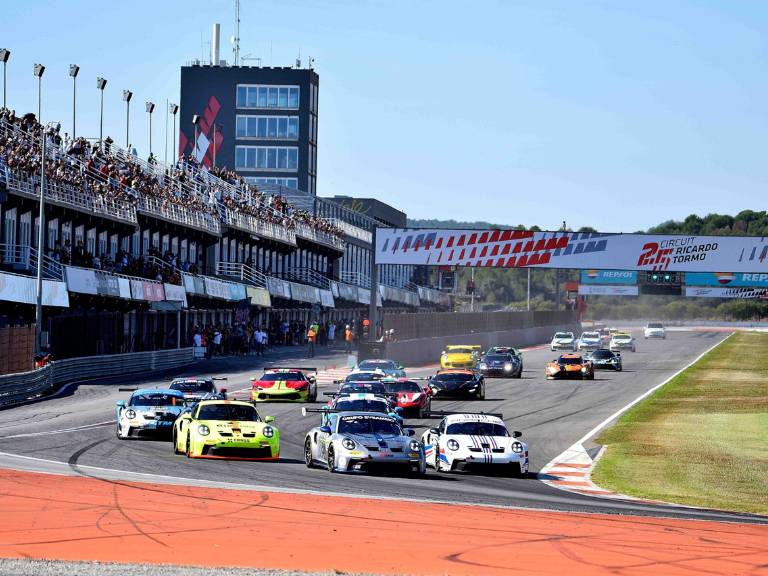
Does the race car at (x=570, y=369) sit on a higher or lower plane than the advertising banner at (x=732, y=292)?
lower

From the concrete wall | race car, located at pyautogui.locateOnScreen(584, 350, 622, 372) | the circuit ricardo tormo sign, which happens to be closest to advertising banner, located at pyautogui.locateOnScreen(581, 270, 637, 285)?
the concrete wall

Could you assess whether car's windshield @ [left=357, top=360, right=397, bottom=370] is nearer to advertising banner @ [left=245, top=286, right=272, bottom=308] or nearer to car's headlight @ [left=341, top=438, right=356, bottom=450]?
car's headlight @ [left=341, top=438, right=356, bottom=450]

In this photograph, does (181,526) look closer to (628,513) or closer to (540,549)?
(540,549)

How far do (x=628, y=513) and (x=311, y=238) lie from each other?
80916mm

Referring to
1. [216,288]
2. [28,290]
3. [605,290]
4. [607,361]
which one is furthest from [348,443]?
[605,290]

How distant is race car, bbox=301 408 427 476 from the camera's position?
25344 millimetres

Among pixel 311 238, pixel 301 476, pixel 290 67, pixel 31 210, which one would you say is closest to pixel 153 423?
pixel 301 476

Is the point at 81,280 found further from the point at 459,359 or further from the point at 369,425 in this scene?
the point at 369,425

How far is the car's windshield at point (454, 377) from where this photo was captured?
157 ft

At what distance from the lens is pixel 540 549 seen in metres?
16.4

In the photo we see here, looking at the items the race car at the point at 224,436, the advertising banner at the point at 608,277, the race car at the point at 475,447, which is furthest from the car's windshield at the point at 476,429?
the advertising banner at the point at 608,277

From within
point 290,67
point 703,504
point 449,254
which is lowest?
point 703,504

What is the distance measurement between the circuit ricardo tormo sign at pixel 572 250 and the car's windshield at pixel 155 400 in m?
35.4

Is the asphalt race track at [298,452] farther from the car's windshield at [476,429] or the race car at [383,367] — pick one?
the race car at [383,367]
